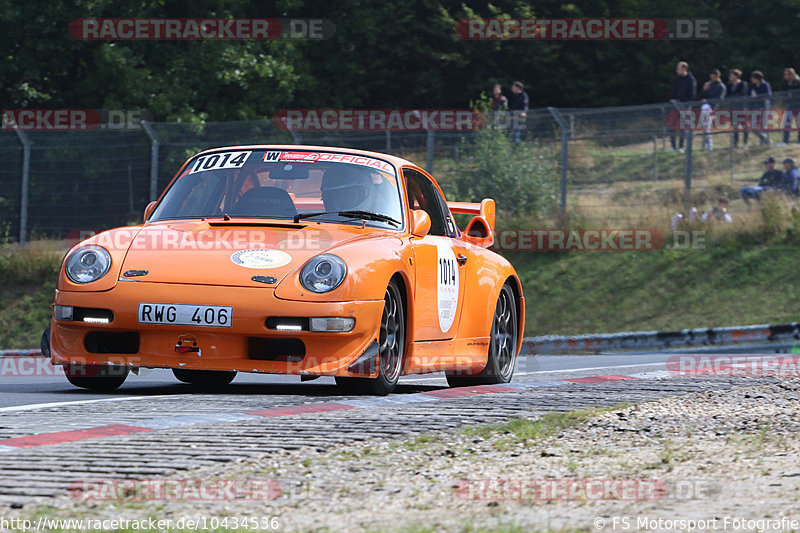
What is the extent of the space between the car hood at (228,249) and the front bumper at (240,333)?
0.09m

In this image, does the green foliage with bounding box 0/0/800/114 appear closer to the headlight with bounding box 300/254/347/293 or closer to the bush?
the bush

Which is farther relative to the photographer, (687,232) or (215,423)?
(687,232)

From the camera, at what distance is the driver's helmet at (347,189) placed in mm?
8508

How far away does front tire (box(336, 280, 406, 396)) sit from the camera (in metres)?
7.69

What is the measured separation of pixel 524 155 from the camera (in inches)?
946

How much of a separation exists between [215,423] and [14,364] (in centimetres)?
857

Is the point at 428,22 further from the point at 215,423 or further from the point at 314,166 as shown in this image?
the point at 215,423

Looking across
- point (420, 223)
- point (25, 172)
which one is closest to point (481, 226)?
point (420, 223)

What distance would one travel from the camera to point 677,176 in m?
23.1

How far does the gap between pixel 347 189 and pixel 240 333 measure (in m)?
1.63

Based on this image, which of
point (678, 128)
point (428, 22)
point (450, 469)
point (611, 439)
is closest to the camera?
point (450, 469)

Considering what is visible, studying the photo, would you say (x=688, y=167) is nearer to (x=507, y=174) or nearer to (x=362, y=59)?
(x=507, y=174)

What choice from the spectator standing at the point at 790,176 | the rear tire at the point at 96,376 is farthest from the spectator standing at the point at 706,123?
the rear tire at the point at 96,376

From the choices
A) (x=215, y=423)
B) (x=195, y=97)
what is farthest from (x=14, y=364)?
(x=195, y=97)
